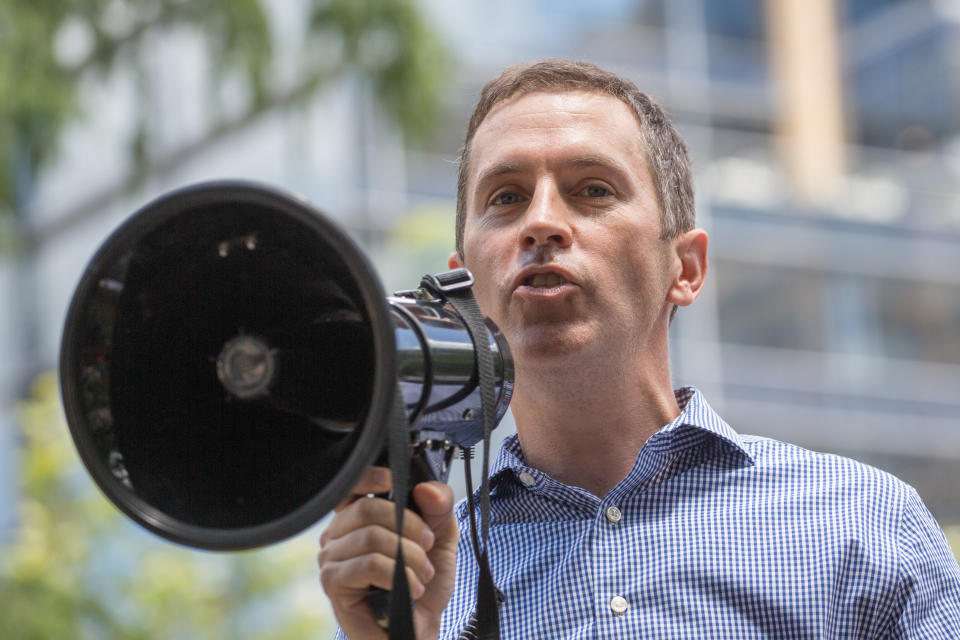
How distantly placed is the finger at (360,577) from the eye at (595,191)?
2.92 feet

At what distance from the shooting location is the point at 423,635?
239cm

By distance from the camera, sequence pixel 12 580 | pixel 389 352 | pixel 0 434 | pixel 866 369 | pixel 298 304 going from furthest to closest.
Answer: pixel 866 369, pixel 0 434, pixel 12 580, pixel 298 304, pixel 389 352

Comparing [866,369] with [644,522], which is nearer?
[644,522]

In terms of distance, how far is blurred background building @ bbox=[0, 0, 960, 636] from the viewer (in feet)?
50.5

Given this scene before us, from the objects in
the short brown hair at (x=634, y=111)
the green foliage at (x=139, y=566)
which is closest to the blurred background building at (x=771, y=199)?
the green foliage at (x=139, y=566)

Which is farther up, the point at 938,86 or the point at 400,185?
the point at 938,86

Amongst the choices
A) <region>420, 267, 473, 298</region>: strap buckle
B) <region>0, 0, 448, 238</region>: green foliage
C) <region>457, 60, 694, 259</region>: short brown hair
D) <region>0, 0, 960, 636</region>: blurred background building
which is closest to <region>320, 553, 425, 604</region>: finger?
<region>420, 267, 473, 298</region>: strap buckle

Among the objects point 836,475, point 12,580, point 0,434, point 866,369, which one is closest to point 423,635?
point 836,475

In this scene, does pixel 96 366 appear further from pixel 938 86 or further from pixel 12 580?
pixel 938 86

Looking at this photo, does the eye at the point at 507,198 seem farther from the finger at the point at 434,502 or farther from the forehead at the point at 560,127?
the finger at the point at 434,502

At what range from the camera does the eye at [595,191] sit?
288 cm

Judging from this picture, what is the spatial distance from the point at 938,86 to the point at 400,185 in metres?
9.02

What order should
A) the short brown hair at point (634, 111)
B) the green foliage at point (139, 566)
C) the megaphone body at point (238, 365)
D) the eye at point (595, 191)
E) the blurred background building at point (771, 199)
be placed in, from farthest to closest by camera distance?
1. the blurred background building at point (771, 199)
2. the green foliage at point (139, 566)
3. the short brown hair at point (634, 111)
4. the eye at point (595, 191)
5. the megaphone body at point (238, 365)

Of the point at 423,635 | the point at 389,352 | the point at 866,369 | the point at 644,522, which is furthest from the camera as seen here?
the point at 866,369
